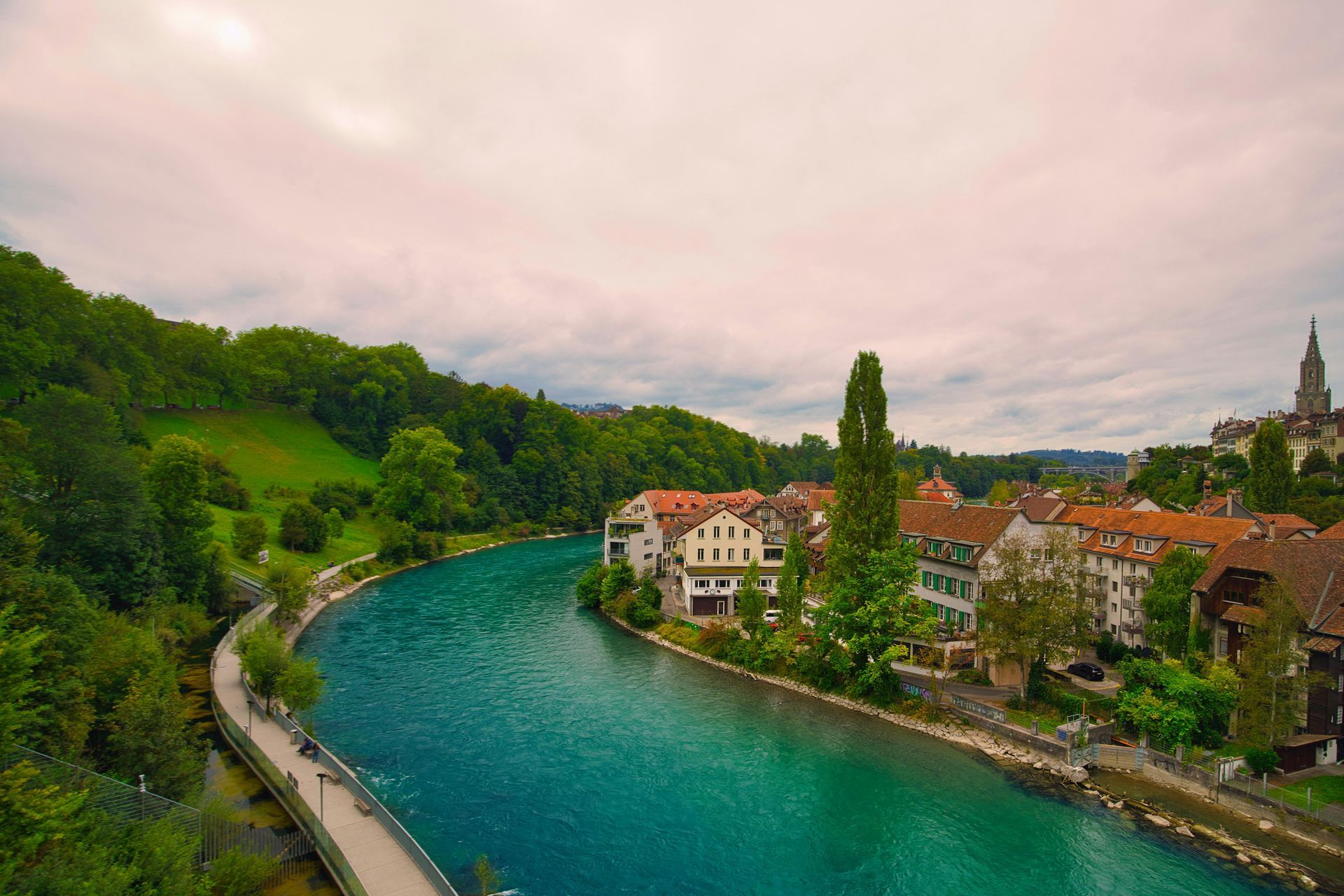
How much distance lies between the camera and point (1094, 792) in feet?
76.2

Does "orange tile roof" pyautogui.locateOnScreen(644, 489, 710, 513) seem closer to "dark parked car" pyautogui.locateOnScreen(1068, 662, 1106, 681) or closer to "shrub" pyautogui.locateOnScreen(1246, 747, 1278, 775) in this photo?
"dark parked car" pyautogui.locateOnScreen(1068, 662, 1106, 681)

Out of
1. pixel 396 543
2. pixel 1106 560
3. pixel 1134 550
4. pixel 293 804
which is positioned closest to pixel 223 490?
pixel 396 543

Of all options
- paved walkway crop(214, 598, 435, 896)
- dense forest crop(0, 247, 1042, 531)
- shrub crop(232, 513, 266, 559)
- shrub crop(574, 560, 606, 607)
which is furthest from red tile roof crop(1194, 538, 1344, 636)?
dense forest crop(0, 247, 1042, 531)

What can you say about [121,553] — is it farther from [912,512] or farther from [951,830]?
[912,512]

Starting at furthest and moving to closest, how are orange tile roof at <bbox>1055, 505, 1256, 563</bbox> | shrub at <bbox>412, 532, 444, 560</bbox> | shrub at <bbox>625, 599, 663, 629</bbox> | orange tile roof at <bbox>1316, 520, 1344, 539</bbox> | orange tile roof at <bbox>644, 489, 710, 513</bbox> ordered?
orange tile roof at <bbox>644, 489, 710, 513</bbox> → shrub at <bbox>412, 532, 444, 560</bbox> → shrub at <bbox>625, 599, 663, 629</bbox> → orange tile roof at <bbox>1055, 505, 1256, 563</bbox> → orange tile roof at <bbox>1316, 520, 1344, 539</bbox>

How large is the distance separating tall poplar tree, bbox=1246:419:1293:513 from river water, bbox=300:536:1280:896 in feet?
125

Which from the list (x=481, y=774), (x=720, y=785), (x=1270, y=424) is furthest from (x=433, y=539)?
(x=1270, y=424)

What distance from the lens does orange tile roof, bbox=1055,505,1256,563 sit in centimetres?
3328

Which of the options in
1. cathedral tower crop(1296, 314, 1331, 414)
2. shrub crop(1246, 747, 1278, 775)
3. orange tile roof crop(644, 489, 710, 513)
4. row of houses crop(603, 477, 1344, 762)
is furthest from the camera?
cathedral tower crop(1296, 314, 1331, 414)

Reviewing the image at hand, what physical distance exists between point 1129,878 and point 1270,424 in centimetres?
4371

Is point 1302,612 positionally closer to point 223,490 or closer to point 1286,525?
point 1286,525

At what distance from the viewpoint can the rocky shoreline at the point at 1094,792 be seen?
18797 millimetres

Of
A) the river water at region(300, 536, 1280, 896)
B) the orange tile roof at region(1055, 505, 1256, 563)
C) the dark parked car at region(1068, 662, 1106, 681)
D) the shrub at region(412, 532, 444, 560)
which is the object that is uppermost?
the orange tile roof at region(1055, 505, 1256, 563)

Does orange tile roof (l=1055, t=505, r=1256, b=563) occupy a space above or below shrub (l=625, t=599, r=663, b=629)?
above
